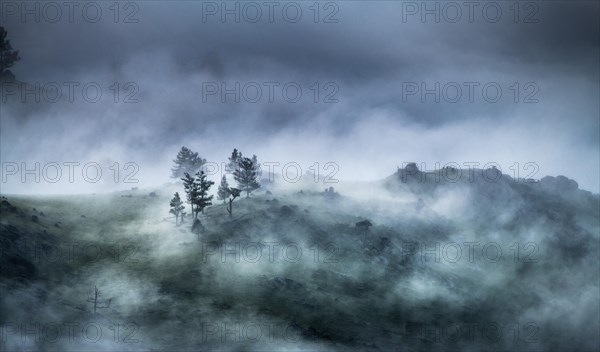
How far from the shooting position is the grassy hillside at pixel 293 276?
60.4 metres

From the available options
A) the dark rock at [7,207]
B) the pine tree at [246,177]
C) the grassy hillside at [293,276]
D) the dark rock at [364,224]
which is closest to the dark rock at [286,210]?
the grassy hillside at [293,276]

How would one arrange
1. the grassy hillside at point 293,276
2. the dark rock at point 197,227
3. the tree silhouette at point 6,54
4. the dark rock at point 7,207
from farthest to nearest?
the tree silhouette at point 6,54, the dark rock at point 197,227, the dark rock at point 7,207, the grassy hillside at point 293,276

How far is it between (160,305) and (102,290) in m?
9.27

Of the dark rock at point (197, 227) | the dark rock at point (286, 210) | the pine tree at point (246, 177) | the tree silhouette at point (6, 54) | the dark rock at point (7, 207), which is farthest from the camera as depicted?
the tree silhouette at point (6, 54)

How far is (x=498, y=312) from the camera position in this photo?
83.6m

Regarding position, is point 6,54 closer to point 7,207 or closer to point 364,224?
point 7,207

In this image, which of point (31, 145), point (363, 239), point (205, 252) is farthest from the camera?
point (31, 145)

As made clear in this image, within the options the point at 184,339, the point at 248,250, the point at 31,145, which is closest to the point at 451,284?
the point at 248,250

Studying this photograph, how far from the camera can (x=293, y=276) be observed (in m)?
79.3

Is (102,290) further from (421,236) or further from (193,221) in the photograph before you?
(421,236)

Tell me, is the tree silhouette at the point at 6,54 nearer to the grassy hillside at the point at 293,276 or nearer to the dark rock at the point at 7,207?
→ the grassy hillside at the point at 293,276

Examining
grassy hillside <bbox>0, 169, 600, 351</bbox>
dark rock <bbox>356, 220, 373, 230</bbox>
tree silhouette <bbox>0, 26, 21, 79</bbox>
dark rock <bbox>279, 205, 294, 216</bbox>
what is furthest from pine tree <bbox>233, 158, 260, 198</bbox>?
tree silhouette <bbox>0, 26, 21, 79</bbox>

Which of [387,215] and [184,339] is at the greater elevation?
[387,215]

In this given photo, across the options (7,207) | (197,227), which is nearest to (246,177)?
(197,227)
